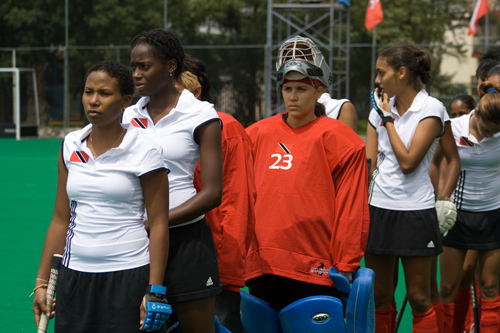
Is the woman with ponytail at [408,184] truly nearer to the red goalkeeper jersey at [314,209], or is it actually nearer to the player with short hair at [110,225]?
the red goalkeeper jersey at [314,209]

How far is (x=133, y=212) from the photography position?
2.98m

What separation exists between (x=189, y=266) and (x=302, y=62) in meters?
1.27

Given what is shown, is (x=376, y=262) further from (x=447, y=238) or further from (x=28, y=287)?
(x=28, y=287)

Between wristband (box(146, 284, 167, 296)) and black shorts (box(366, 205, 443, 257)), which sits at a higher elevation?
wristband (box(146, 284, 167, 296))

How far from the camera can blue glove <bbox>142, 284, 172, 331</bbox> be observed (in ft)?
9.38

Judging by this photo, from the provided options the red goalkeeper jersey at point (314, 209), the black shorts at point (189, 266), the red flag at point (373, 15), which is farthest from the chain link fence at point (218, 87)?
the black shorts at point (189, 266)

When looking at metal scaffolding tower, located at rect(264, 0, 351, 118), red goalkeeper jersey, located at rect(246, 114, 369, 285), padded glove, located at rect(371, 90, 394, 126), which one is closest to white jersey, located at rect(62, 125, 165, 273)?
red goalkeeper jersey, located at rect(246, 114, 369, 285)

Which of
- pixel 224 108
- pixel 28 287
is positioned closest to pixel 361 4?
pixel 224 108

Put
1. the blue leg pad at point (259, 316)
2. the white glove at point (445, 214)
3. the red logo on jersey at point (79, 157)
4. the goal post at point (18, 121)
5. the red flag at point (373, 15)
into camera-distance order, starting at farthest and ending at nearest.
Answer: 1. the goal post at point (18, 121)
2. the red flag at point (373, 15)
3. the white glove at point (445, 214)
4. the blue leg pad at point (259, 316)
5. the red logo on jersey at point (79, 157)

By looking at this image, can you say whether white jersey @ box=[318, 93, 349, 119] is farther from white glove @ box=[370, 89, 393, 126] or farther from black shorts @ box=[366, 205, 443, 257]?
black shorts @ box=[366, 205, 443, 257]

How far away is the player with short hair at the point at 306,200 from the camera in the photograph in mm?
3719

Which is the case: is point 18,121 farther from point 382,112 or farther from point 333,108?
point 382,112

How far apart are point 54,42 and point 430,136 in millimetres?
30639

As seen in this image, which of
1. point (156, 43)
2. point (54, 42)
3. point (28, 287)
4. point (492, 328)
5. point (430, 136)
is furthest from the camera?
point (54, 42)
